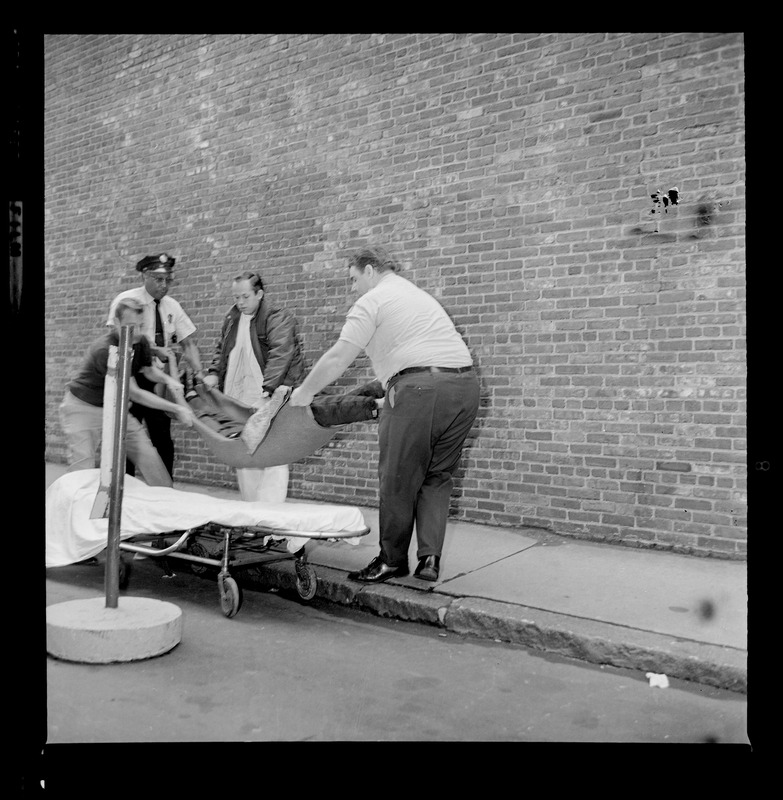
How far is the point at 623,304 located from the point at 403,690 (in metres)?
3.11

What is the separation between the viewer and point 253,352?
6.19 m

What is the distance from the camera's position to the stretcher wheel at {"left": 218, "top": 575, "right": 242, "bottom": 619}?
4.63 metres

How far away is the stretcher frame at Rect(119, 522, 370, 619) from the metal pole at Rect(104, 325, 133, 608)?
574 millimetres

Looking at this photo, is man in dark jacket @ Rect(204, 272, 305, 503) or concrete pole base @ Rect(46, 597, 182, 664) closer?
concrete pole base @ Rect(46, 597, 182, 664)

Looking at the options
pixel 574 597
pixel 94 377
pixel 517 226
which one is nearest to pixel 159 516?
pixel 94 377

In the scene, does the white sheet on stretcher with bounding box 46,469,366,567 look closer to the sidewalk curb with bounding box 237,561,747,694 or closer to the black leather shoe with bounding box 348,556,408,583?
the black leather shoe with bounding box 348,556,408,583

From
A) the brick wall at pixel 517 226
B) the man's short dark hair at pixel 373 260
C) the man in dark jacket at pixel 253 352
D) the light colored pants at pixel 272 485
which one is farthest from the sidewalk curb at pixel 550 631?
the man's short dark hair at pixel 373 260

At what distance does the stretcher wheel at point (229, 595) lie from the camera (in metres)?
4.63

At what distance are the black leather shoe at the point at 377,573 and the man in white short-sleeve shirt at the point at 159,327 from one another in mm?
2036

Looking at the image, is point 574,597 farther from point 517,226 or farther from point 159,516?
point 517,226

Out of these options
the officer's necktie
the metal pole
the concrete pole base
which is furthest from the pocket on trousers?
the officer's necktie
